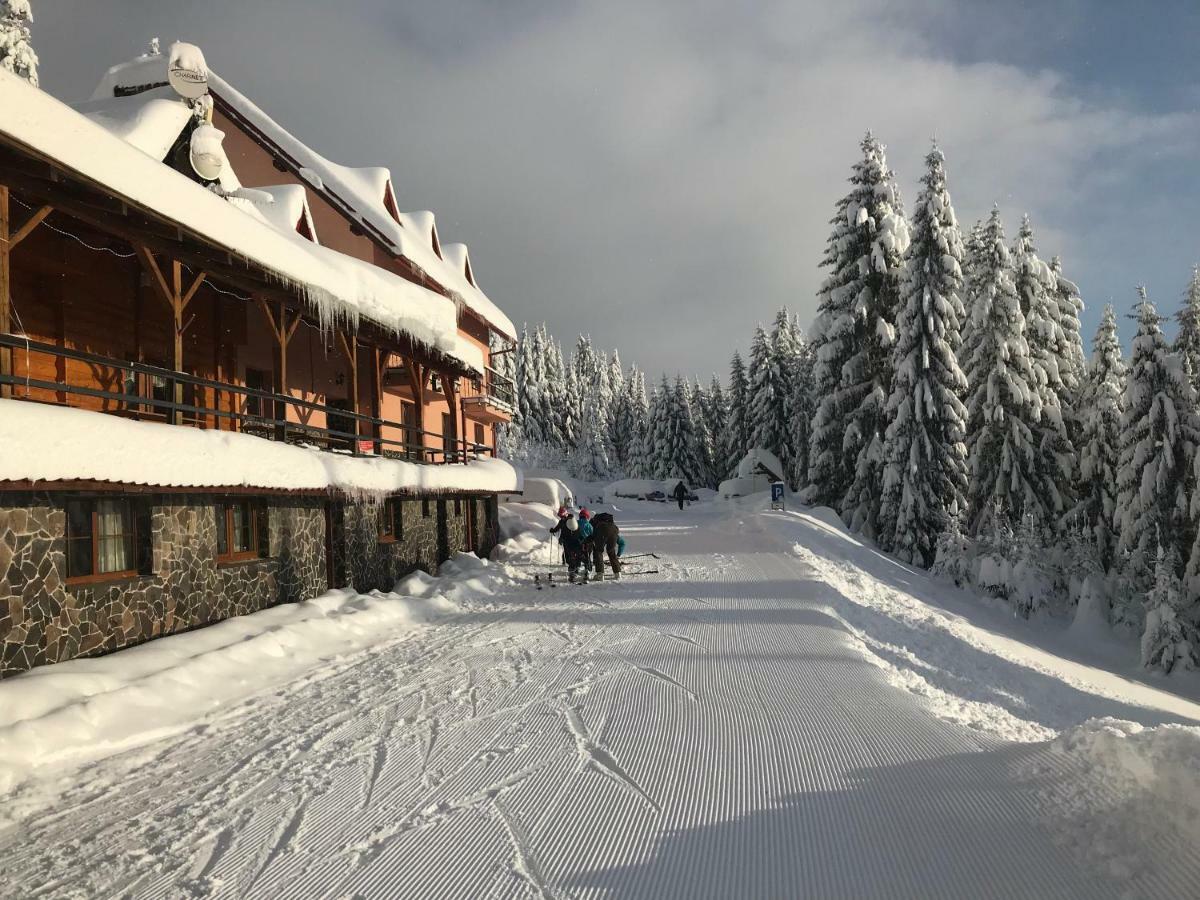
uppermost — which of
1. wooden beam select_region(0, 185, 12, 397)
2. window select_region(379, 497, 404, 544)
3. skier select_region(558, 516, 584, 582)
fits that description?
wooden beam select_region(0, 185, 12, 397)

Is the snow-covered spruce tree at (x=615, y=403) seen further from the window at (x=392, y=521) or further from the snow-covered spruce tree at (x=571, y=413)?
the window at (x=392, y=521)

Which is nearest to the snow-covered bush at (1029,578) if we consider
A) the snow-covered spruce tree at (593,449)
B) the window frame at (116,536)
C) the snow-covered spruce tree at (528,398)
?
the window frame at (116,536)

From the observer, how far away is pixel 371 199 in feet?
74.5

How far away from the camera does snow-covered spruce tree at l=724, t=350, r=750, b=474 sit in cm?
5684

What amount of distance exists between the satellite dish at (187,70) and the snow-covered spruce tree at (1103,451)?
94.5ft

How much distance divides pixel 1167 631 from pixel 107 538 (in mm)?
23619

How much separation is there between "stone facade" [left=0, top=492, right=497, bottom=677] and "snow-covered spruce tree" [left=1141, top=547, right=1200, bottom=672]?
19550mm

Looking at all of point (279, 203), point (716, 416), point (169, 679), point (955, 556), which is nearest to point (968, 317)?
point (955, 556)

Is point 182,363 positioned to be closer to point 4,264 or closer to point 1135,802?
point 4,264

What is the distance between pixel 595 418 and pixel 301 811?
7409cm

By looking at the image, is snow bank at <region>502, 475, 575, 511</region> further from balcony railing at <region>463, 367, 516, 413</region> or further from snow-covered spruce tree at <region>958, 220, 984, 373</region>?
snow-covered spruce tree at <region>958, 220, 984, 373</region>

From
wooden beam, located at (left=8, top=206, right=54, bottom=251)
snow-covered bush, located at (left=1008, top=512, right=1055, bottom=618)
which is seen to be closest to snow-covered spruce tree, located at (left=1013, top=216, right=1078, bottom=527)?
snow-covered bush, located at (left=1008, top=512, right=1055, bottom=618)

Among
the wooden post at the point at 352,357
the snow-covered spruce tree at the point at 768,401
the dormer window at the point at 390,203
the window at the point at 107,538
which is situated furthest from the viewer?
the snow-covered spruce tree at the point at 768,401

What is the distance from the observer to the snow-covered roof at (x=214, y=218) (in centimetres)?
698
